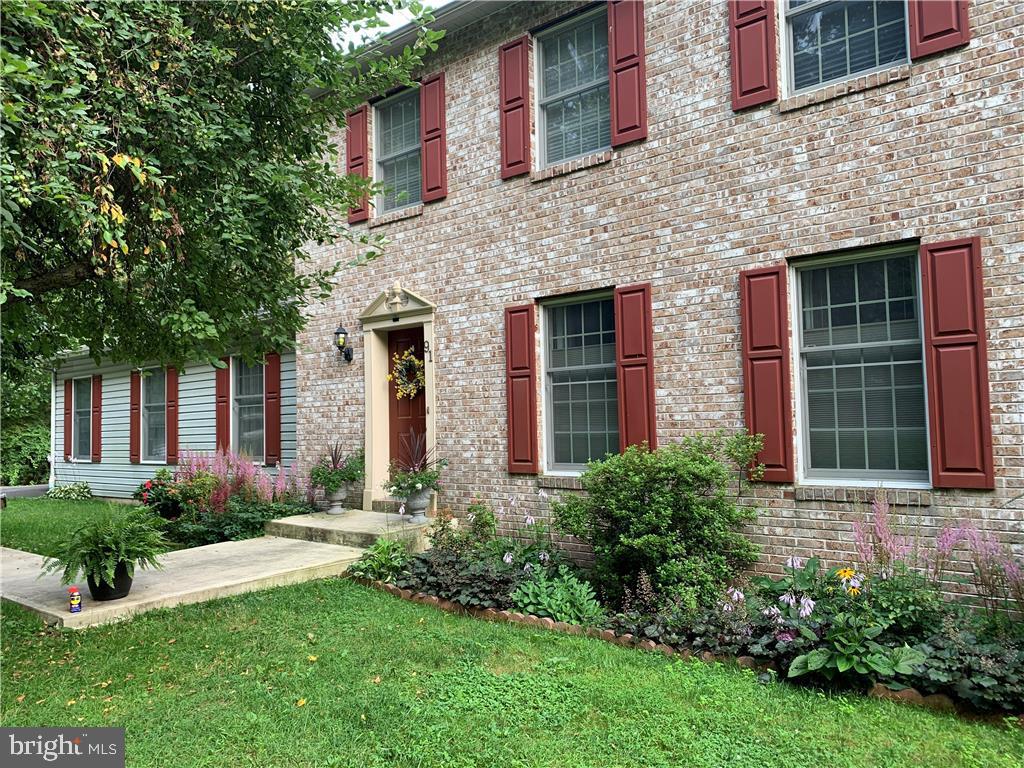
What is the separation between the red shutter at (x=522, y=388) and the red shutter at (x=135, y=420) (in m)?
10.1

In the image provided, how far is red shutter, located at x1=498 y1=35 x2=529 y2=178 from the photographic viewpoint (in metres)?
7.65

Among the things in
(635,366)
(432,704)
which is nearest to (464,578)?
(432,704)

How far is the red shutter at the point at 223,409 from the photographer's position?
11.9m

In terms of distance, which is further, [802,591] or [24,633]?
[24,633]

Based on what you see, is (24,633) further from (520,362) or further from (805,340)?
(805,340)

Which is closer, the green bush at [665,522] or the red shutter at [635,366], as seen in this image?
the green bush at [665,522]

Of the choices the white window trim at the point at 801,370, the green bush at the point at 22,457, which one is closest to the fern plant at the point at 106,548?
the white window trim at the point at 801,370

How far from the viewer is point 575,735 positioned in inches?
141

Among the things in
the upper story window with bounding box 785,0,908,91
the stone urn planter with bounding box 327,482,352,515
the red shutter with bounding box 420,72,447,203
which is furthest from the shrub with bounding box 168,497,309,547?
the upper story window with bounding box 785,0,908,91

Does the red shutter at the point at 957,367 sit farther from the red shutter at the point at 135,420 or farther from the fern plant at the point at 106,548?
the red shutter at the point at 135,420

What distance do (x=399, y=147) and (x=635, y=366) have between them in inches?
185

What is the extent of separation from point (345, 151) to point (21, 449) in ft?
63.7

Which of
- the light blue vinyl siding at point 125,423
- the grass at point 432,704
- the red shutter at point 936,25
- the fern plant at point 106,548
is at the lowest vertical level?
the grass at point 432,704

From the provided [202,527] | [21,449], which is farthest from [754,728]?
[21,449]
